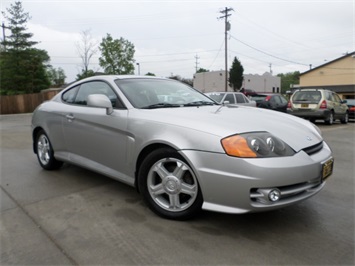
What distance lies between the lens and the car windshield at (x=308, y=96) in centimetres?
1207

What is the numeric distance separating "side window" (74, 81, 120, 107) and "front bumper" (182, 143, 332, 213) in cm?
131

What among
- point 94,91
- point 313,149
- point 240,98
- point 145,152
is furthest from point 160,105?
point 240,98

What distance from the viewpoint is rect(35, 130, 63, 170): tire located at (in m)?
4.34

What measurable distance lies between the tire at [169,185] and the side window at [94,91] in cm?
90

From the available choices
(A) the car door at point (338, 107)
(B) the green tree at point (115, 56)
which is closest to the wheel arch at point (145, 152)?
(A) the car door at point (338, 107)

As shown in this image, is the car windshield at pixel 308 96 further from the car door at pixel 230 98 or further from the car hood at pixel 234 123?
the car hood at pixel 234 123

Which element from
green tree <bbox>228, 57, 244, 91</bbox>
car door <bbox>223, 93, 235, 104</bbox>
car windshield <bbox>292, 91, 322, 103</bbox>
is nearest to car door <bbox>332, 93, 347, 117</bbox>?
car windshield <bbox>292, 91, 322, 103</bbox>

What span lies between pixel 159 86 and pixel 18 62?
35659 millimetres

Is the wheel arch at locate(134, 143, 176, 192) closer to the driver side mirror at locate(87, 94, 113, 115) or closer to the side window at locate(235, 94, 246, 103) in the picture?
the driver side mirror at locate(87, 94, 113, 115)

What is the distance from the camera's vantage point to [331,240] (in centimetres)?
243

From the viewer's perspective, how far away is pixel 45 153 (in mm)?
4469

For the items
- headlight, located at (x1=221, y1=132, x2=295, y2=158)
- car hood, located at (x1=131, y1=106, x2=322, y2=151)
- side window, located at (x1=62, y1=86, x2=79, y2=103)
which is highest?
side window, located at (x1=62, y1=86, x2=79, y2=103)

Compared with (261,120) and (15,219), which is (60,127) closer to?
(15,219)

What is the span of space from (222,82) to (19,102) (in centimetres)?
4276
